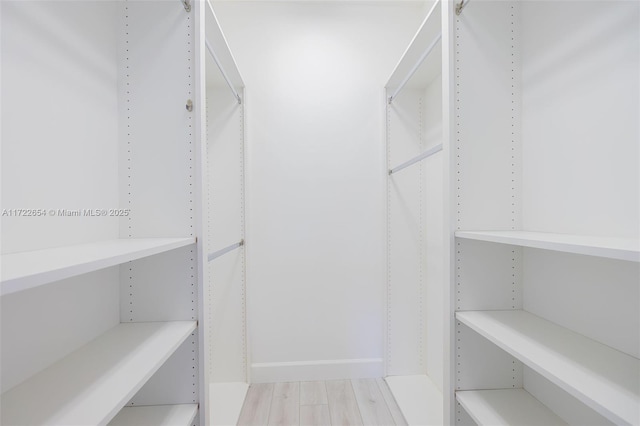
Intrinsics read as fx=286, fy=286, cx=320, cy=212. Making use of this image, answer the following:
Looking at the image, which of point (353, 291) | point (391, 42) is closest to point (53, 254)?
point (353, 291)

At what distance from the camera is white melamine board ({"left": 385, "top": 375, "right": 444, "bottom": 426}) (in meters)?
1.53

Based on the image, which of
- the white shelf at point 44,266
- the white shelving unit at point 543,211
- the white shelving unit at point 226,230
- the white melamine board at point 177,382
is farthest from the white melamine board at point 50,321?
the white shelving unit at point 543,211

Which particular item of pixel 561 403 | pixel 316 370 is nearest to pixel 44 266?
pixel 561 403

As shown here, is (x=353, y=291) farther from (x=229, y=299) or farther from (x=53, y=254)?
(x=53, y=254)

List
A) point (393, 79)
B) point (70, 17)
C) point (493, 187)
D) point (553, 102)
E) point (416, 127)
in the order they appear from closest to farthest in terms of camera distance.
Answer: point (70, 17), point (553, 102), point (493, 187), point (393, 79), point (416, 127)

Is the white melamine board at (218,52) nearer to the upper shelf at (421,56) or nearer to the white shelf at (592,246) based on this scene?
the upper shelf at (421,56)

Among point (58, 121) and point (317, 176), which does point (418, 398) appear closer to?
point (317, 176)

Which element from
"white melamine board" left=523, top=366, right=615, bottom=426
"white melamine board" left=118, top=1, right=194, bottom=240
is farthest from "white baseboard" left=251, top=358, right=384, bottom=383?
"white melamine board" left=118, top=1, right=194, bottom=240

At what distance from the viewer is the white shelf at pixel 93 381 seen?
0.56 metres

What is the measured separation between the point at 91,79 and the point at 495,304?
153 centimetres

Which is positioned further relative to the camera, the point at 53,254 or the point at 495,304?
the point at 495,304

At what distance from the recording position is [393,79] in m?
1.81

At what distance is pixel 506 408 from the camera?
3.07 feet

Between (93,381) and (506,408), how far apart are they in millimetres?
1196
